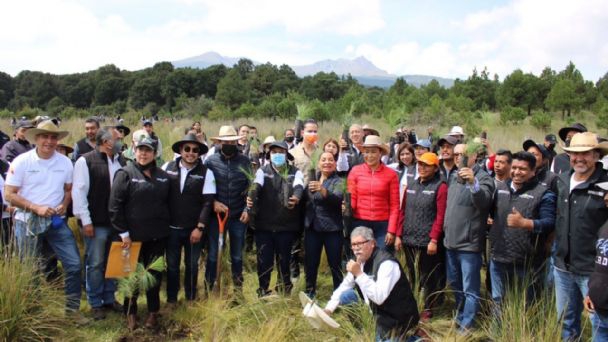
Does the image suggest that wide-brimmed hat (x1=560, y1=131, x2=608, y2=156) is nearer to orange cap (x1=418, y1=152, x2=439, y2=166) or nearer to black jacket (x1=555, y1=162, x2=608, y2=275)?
black jacket (x1=555, y1=162, x2=608, y2=275)

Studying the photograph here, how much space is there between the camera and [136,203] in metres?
4.60

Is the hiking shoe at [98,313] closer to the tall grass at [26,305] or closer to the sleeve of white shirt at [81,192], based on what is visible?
the tall grass at [26,305]

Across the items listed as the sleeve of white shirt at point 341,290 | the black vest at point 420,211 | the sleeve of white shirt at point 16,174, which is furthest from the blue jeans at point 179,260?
the black vest at point 420,211

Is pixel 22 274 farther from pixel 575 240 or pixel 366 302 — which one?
pixel 575 240

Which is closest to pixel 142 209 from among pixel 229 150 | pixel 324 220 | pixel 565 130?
pixel 229 150

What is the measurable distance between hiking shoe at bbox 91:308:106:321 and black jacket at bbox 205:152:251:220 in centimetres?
170

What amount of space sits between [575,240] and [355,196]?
7.29 feet

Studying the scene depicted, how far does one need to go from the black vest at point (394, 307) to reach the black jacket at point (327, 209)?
1195 mm

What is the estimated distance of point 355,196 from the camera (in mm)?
5203

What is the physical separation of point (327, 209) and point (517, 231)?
195 centimetres

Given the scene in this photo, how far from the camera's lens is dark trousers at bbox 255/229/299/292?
5.25 meters

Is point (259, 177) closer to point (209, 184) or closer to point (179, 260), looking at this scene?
point (209, 184)

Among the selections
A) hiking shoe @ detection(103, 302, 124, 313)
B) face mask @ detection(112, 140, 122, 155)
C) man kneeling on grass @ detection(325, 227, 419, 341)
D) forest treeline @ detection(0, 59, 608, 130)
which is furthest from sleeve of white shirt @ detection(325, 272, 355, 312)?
forest treeline @ detection(0, 59, 608, 130)

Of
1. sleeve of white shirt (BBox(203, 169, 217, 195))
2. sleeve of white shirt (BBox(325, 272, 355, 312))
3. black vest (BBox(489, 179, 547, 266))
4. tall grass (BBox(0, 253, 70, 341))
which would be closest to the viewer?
tall grass (BBox(0, 253, 70, 341))
